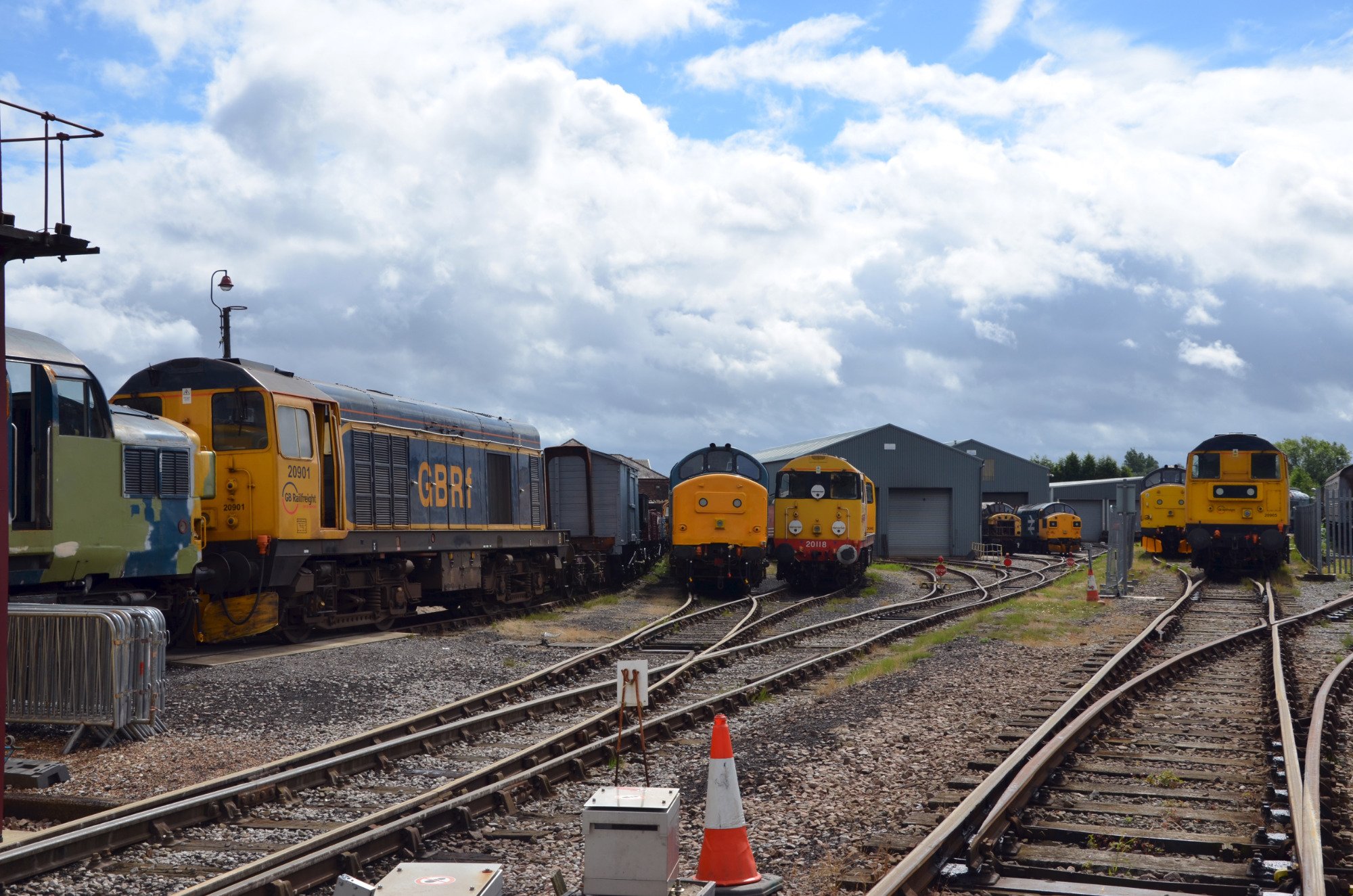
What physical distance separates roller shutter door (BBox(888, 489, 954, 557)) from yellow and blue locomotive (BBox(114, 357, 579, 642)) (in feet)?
103

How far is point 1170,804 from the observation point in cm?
726

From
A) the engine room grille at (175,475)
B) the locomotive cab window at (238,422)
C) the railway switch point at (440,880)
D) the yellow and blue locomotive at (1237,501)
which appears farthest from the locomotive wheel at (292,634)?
the yellow and blue locomotive at (1237,501)

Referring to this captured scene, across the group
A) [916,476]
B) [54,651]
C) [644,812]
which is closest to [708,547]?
[54,651]

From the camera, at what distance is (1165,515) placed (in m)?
40.0

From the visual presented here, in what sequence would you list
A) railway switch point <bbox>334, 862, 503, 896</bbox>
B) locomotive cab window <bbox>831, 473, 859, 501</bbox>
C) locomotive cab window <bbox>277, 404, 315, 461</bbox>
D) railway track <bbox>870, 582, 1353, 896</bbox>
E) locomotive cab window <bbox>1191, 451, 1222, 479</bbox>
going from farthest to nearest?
locomotive cab window <bbox>1191, 451, 1222, 479</bbox>
locomotive cab window <bbox>831, 473, 859, 501</bbox>
locomotive cab window <bbox>277, 404, 315, 461</bbox>
railway track <bbox>870, 582, 1353, 896</bbox>
railway switch point <bbox>334, 862, 503, 896</bbox>

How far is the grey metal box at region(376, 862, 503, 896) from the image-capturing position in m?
4.67

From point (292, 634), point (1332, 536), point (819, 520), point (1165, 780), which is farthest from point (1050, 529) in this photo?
point (1165, 780)

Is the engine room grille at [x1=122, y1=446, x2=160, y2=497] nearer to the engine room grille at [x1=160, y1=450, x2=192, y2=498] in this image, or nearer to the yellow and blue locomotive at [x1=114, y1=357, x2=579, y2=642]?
the engine room grille at [x1=160, y1=450, x2=192, y2=498]

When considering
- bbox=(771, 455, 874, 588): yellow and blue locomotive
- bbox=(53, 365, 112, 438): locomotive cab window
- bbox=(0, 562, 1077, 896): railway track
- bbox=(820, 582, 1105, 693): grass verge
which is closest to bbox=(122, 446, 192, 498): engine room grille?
bbox=(53, 365, 112, 438): locomotive cab window

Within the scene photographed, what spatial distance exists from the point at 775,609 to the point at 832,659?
7292 millimetres

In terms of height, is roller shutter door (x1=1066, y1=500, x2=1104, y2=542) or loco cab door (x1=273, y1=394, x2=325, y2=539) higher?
loco cab door (x1=273, y1=394, x2=325, y2=539)

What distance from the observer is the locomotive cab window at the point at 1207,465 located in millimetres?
29344

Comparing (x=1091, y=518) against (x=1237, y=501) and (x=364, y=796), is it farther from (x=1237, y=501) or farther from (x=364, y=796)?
(x=364, y=796)

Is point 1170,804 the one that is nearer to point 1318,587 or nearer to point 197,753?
point 197,753
